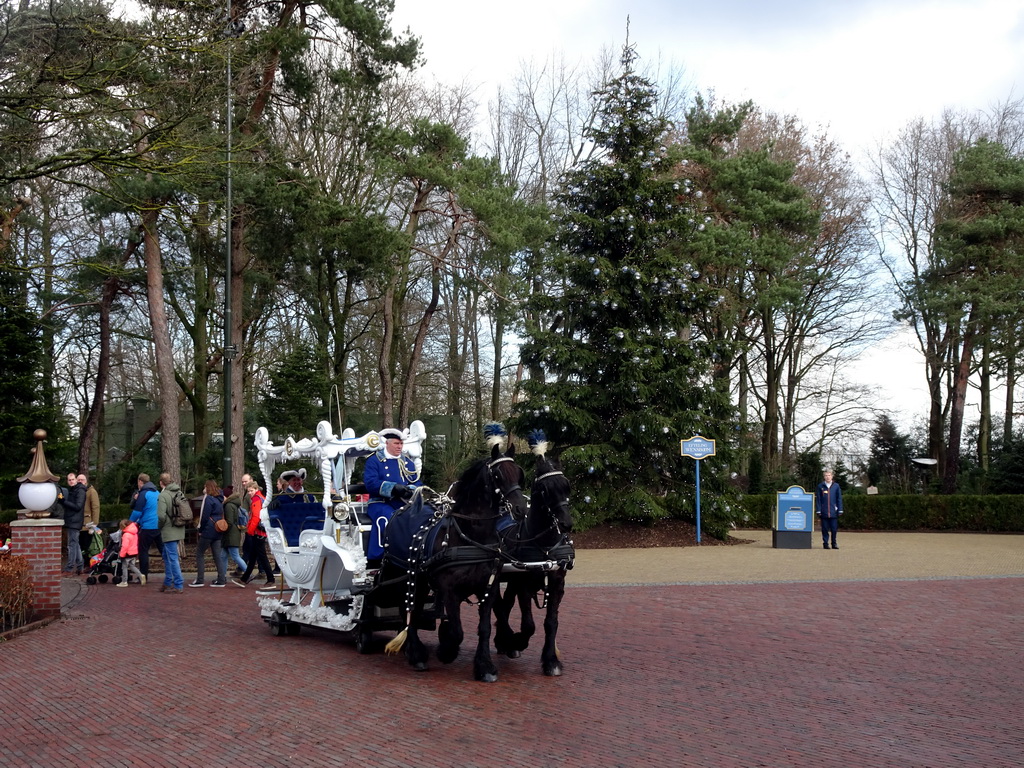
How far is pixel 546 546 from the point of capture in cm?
917

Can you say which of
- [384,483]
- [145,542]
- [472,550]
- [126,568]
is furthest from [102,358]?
[472,550]

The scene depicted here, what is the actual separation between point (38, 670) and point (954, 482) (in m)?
34.9

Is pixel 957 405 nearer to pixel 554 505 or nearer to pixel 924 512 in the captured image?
pixel 924 512

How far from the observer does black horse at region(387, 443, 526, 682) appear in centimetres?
902

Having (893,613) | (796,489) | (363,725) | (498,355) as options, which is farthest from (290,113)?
(363,725)

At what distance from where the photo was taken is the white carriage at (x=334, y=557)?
10.7 meters

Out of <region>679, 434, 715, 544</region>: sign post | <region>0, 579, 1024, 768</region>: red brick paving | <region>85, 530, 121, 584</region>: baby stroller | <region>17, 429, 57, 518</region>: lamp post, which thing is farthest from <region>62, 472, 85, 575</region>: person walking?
<region>679, 434, 715, 544</region>: sign post

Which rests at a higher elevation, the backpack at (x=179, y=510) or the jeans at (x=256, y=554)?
the backpack at (x=179, y=510)

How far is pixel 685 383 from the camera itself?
26.6 metres

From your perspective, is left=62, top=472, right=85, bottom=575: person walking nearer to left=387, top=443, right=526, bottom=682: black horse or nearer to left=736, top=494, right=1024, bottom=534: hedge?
left=387, top=443, right=526, bottom=682: black horse

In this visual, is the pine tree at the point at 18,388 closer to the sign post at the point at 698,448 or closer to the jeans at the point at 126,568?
the jeans at the point at 126,568

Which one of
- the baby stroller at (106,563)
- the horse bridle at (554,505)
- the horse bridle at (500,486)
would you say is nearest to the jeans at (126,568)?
the baby stroller at (106,563)

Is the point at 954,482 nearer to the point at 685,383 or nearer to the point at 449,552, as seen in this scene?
the point at 685,383

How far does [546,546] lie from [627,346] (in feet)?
56.2
